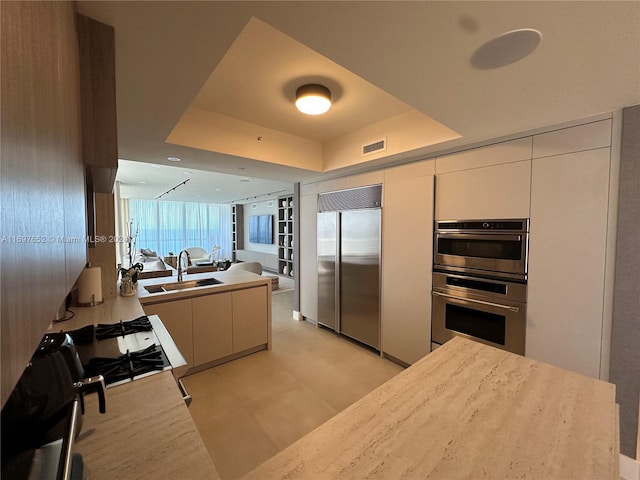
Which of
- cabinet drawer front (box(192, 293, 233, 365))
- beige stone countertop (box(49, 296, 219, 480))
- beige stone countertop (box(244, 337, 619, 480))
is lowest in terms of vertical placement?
cabinet drawer front (box(192, 293, 233, 365))

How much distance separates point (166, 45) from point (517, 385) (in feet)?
6.38

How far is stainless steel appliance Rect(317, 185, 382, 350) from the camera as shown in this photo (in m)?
3.08

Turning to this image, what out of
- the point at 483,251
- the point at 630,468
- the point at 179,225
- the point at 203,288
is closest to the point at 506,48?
the point at 483,251

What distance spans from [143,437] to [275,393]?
1.81m

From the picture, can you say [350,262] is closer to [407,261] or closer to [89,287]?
[407,261]

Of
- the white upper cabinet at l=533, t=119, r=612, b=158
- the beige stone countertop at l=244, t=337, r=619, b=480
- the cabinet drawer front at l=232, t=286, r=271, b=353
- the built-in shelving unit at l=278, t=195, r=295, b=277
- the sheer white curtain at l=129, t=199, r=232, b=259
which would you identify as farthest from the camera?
the sheer white curtain at l=129, t=199, r=232, b=259

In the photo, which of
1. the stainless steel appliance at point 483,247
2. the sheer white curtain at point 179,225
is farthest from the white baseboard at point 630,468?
the sheer white curtain at point 179,225

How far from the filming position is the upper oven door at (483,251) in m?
2.03

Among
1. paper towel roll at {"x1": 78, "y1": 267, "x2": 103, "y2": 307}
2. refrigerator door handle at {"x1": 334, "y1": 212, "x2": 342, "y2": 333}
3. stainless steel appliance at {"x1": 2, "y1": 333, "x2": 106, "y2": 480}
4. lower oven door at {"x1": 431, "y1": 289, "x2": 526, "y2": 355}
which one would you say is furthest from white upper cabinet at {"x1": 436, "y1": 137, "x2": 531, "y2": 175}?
paper towel roll at {"x1": 78, "y1": 267, "x2": 103, "y2": 307}

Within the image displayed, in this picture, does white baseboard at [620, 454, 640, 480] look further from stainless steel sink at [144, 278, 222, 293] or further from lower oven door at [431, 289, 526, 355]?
stainless steel sink at [144, 278, 222, 293]

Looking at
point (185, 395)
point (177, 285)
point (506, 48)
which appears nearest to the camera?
point (506, 48)

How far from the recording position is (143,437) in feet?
2.71

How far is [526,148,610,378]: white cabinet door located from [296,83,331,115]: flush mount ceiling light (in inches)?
63.2

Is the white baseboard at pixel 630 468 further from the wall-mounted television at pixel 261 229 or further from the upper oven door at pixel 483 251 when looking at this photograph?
the wall-mounted television at pixel 261 229
